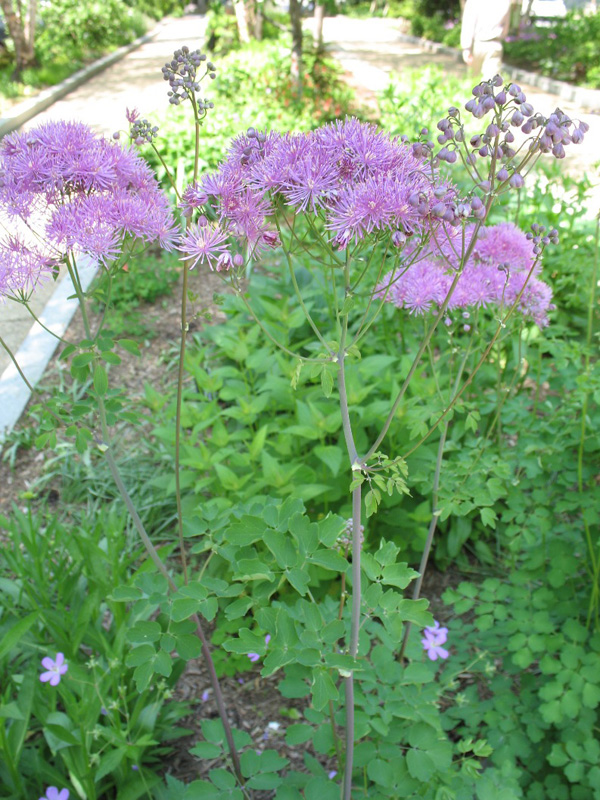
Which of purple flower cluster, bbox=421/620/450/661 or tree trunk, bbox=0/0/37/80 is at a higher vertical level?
tree trunk, bbox=0/0/37/80

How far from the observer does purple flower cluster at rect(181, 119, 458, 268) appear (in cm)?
112

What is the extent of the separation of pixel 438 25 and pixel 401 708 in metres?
22.0

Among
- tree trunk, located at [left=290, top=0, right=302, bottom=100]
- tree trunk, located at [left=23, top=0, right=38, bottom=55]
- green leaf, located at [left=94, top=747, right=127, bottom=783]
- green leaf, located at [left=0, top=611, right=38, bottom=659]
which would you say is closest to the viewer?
green leaf, located at [left=94, top=747, right=127, bottom=783]

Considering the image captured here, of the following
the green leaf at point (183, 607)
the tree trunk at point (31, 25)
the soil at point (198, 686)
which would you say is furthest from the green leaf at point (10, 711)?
the tree trunk at point (31, 25)

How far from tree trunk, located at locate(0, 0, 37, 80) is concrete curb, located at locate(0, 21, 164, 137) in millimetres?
765

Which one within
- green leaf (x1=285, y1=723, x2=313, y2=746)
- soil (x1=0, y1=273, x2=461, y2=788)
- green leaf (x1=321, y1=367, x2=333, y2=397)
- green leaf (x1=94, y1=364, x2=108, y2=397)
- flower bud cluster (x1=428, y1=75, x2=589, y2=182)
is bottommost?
soil (x1=0, y1=273, x2=461, y2=788)

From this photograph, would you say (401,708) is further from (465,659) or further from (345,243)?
(345,243)

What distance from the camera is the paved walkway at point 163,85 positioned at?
5633 millimetres

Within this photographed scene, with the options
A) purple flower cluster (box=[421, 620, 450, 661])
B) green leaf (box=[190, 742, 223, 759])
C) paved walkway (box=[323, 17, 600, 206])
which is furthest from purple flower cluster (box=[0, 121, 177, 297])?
paved walkway (box=[323, 17, 600, 206])

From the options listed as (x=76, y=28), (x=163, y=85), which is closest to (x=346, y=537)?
(x=163, y=85)

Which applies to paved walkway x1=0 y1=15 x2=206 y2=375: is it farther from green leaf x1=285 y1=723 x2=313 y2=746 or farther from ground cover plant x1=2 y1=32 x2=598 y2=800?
green leaf x1=285 y1=723 x2=313 y2=746

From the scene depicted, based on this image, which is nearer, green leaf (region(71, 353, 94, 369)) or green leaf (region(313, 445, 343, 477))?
green leaf (region(71, 353, 94, 369))

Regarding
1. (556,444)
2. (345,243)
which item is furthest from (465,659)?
(345,243)

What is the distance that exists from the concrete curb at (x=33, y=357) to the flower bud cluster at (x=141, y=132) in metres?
1.96
